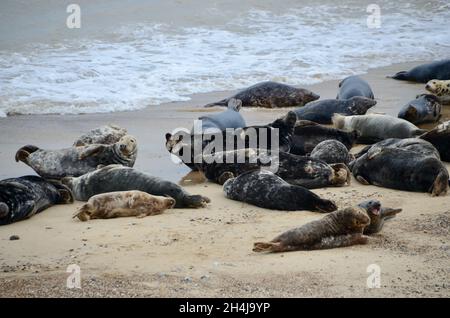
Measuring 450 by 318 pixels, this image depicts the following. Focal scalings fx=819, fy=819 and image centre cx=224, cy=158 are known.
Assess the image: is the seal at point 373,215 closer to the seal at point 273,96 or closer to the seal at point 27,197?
the seal at point 27,197

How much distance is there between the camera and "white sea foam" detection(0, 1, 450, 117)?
36.1ft

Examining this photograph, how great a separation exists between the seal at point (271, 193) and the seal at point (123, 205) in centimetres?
63

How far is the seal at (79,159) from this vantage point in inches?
287

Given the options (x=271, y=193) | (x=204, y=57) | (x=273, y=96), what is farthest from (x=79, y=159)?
(x=204, y=57)

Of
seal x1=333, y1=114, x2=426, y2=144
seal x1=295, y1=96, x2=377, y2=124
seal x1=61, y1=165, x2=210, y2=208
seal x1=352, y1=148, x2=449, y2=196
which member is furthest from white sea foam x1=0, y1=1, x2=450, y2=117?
seal x1=352, y1=148, x2=449, y2=196

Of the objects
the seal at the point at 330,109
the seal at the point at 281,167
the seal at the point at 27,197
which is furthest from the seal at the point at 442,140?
the seal at the point at 27,197

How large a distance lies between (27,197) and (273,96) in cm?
551

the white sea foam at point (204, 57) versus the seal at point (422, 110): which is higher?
the white sea foam at point (204, 57)

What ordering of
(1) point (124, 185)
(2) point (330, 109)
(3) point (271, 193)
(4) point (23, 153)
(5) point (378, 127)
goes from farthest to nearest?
(2) point (330, 109) < (5) point (378, 127) < (4) point (23, 153) < (1) point (124, 185) < (3) point (271, 193)

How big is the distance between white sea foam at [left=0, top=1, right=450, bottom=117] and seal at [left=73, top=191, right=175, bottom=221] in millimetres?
4239

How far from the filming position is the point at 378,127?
8.62m

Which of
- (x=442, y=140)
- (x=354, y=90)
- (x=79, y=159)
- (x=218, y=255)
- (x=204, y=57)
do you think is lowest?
(x=218, y=255)

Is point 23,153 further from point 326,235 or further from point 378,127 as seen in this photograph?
point 378,127
